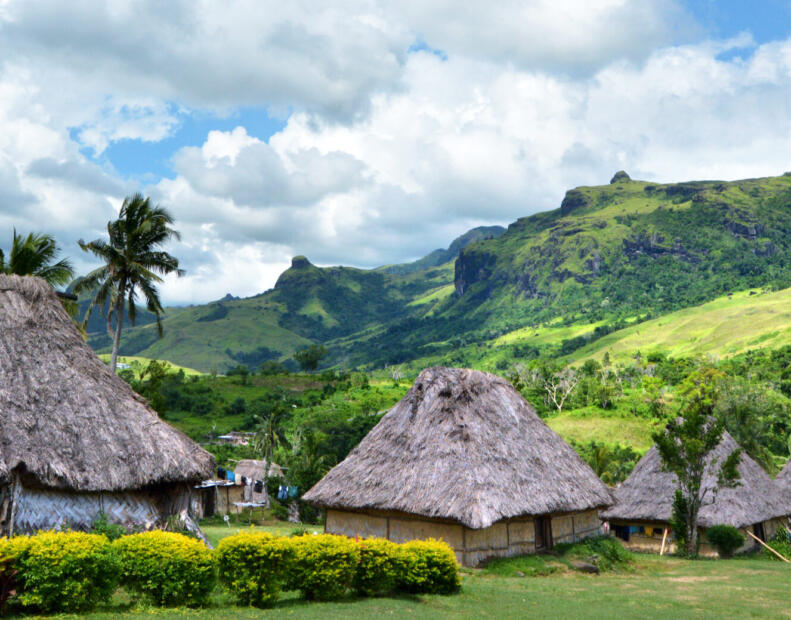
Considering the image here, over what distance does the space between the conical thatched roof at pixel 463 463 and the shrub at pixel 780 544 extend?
10.9m

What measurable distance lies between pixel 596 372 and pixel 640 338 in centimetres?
5925

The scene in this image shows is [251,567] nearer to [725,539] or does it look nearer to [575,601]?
[575,601]

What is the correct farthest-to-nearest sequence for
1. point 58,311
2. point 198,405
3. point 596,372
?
point 596,372 → point 198,405 → point 58,311

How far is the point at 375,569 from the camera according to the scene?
45.3ft

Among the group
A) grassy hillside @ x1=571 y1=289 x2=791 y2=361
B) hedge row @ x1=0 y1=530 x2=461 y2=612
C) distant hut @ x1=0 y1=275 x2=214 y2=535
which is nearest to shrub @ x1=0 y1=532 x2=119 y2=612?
hedge row @ x1=0 y1=530 x2=461 y2=612

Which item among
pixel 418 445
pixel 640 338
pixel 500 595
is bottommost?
pixel 500 595

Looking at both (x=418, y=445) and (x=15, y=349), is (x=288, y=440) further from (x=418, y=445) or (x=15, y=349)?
(x=15, y=349)

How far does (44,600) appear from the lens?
10.1m

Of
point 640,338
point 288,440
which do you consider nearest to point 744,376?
point 640,338

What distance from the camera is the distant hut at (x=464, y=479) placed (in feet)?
65.6

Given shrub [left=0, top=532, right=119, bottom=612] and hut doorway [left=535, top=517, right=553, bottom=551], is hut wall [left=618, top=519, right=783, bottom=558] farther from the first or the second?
shrub [left=0, top=532, right=119, bottom=612]

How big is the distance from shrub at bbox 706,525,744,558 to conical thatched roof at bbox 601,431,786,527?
1.21ft

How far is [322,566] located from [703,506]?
2310cm

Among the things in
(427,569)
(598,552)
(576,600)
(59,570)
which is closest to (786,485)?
(598,552)
